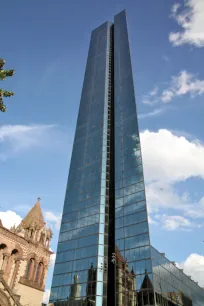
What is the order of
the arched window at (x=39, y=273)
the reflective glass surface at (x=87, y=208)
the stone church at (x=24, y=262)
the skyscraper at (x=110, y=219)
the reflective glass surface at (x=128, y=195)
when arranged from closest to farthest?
1. the stone church at (x=24, y=262)
2. the reflective glass surface at (x=128, y=195)
3. the skyscraper at (x=110, y=219)
4. the arched window at (x=39, y=273)
5. the reflective glass surface at (x=87, y=208)

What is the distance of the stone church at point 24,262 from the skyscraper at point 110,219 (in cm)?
609

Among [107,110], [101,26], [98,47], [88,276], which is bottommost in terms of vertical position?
[88,276]

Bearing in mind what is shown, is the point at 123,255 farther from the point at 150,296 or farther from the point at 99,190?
the point at 99,190

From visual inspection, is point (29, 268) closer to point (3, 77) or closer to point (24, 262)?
point (24, 262)

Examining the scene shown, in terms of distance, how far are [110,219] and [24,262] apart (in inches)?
686

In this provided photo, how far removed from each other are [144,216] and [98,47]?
60.1 meters

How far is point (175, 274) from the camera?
52125mm

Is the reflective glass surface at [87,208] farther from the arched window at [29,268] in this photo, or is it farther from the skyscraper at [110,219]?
the arched window at [29,268]

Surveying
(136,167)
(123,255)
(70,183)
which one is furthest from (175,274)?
(70,183)

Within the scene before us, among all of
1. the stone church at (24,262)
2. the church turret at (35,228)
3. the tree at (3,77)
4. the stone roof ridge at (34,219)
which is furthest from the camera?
the stone roof ridge at (34,219)

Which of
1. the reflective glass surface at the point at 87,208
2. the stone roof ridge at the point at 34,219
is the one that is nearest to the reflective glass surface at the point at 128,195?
the reflective glass surface at the point at 87,208

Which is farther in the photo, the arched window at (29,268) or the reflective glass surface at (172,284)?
the arched window at (29,268)

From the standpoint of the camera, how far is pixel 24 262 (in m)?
41.9

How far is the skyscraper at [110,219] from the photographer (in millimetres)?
42250
